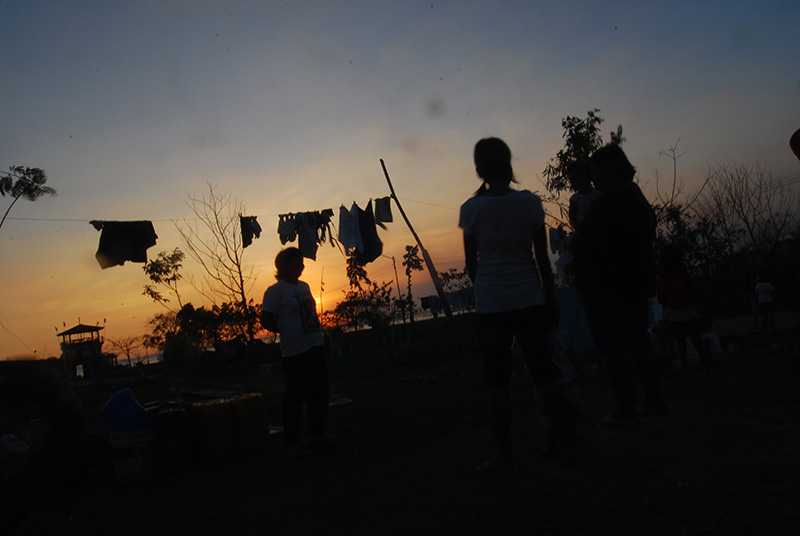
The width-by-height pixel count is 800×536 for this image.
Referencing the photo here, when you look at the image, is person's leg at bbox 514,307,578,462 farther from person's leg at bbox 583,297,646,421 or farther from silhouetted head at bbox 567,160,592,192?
silhouetted head at bbox 567,160,592,192

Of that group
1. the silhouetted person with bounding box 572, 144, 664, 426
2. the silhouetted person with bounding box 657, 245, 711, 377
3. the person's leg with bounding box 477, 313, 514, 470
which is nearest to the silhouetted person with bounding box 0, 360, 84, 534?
the person's leg with bounding box 477, 313, 514, 470

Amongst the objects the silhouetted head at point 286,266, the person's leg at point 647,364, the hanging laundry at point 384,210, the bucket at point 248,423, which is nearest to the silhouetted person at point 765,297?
the hanging laundry at point 384,210

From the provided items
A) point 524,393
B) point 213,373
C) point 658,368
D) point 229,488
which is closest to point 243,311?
point 213,373

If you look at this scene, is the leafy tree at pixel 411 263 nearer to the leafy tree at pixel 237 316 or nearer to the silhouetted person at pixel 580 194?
the leafy tree at pixel 237 316

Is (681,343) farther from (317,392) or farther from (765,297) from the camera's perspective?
(765,297)

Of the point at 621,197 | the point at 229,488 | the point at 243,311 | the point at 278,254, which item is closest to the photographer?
the point at 621,197

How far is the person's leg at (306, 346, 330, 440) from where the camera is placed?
4.44 m

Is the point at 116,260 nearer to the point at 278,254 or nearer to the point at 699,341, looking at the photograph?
the point at 278,254

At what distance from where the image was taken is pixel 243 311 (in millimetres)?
15883

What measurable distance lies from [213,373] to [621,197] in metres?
13.4

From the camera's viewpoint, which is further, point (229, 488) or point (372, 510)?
point (229, 488)

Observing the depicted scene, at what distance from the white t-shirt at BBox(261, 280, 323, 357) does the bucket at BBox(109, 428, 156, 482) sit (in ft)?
3.82

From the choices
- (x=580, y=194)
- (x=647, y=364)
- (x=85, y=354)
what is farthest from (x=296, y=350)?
(x=85, y=354)

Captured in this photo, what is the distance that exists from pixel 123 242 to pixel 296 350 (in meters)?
6.34
